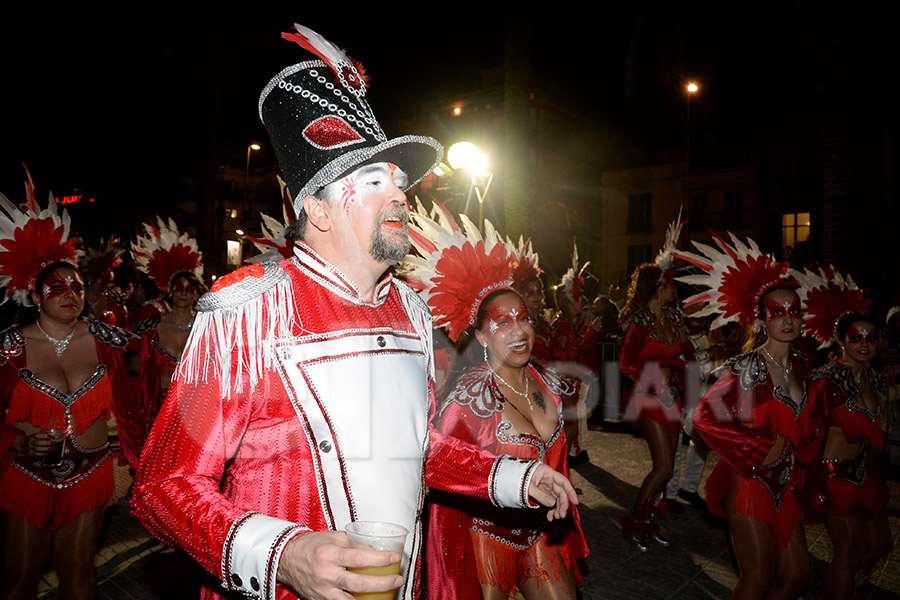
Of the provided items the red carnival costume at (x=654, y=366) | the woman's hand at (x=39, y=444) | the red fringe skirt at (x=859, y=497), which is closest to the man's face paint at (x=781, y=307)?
the red fringe skirt at (x=859, y=497)

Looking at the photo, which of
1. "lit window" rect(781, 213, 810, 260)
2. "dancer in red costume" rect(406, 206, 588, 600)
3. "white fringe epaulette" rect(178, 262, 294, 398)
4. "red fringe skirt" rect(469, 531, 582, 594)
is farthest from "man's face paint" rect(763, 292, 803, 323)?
"lit window" rect(781, 213, 810, 260)

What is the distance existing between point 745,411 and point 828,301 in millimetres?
2151

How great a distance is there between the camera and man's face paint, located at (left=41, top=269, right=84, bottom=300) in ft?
13.9

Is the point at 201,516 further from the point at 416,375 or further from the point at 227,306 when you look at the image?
the point at 416,375

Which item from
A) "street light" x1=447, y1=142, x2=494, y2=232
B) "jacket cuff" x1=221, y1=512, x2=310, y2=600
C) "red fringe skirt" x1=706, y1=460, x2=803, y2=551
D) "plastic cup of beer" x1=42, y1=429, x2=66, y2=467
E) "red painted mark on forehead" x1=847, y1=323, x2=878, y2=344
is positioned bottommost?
"red fringe skirt" x1=706, y1=460, x2=803, y2=551

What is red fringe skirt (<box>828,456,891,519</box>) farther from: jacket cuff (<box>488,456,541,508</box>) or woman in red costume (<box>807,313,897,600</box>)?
jacket cuff (<box>488,456,541,508</box>)

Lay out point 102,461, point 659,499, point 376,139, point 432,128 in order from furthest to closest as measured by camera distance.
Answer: point 432,128 < point 659,499 < point 102,461 < point 376,139

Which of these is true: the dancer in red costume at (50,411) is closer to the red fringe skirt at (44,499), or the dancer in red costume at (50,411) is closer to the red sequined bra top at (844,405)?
the red fringe skirt at (44,499)

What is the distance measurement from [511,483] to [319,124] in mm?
1649

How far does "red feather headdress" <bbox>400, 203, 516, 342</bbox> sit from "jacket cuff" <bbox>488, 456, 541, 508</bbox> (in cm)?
171

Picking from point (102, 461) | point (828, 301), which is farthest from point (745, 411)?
point (102, 461)

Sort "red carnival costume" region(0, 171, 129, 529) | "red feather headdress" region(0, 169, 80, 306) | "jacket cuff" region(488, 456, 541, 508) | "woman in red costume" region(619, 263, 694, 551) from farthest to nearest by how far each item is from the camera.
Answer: "woman in red costume" region(619, 263, 694, 551) < "red feather headdress" region(0, 169, 80, 306) < "red carnival costume" region(0, 171, 129, 529) < "jacket cuff" region(488, 456, 541, 508)

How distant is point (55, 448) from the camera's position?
3.75 m

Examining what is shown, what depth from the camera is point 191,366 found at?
5.91 ft
